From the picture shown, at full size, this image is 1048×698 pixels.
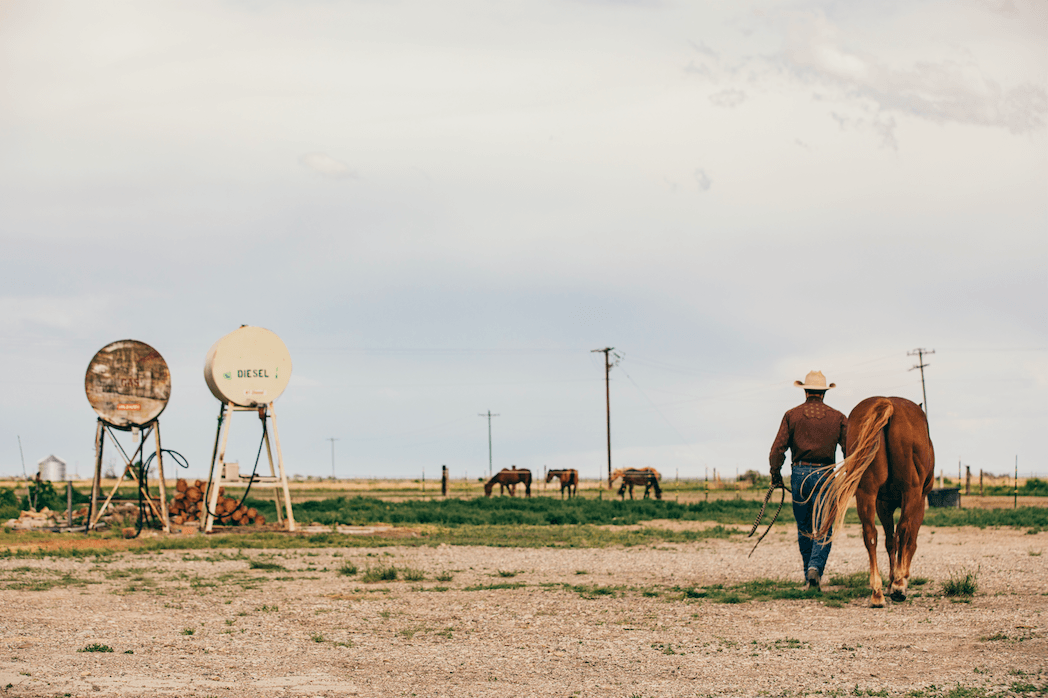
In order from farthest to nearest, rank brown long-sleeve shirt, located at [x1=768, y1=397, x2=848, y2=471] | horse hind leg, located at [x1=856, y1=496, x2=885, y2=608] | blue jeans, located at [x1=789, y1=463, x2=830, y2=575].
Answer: brown long-sleeve shirt, located at [x1=768, y1=397, x2=848, y2=471] < blue jeans, located at [x1=789, y1=463, x2=830, y2=575] < horse hind leg, located at [x1=856, y1=496, x2=885, y2=608]

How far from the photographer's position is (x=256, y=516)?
25219mm

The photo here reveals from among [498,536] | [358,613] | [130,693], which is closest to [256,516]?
[498,536]

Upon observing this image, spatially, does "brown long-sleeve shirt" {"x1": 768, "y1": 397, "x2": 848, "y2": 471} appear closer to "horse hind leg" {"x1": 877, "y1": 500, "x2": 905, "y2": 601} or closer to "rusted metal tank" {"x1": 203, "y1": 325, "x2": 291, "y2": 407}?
"horse hind leg" {"x1": 877, "y1": 500, "x2": 905, "y2": 601}

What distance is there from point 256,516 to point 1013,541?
17344mm

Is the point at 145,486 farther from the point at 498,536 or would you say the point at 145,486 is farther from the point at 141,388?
the point at 498,536

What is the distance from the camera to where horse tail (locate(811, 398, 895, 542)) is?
10.1m

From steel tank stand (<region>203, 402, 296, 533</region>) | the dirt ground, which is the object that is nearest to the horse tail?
the dirt ground

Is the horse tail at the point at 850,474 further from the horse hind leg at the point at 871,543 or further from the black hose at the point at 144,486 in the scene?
the black hose at the point at 144,486

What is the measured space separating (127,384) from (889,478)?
19371 mm

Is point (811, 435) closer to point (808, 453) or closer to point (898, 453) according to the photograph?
point (808, 453)

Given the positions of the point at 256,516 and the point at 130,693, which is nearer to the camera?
the point at 130,693

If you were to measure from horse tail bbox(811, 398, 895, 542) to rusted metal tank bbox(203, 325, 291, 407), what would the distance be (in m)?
15.8

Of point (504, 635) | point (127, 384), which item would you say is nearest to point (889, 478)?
point (504, 635)

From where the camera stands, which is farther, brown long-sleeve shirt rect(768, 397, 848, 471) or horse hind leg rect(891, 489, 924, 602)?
brown long-sleeve shirt rect(768, 397, 848, 471)
